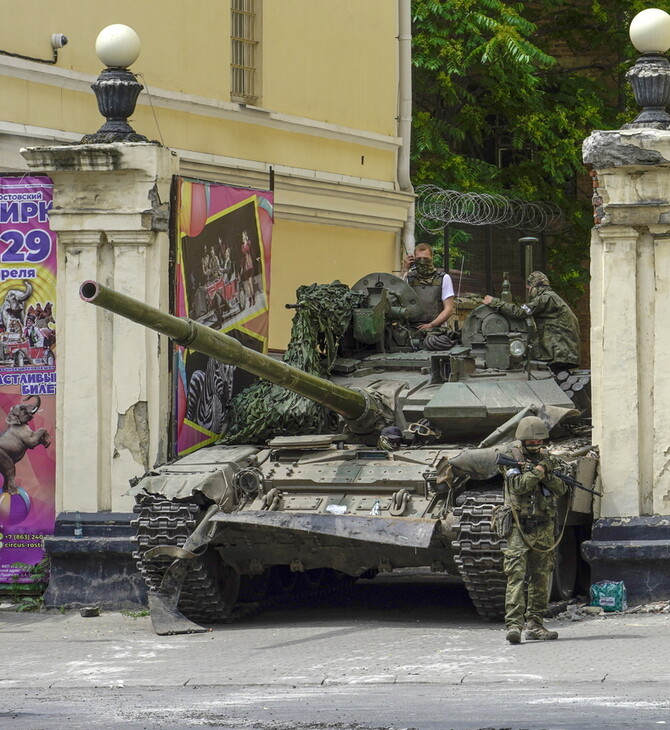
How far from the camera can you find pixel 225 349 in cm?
1322

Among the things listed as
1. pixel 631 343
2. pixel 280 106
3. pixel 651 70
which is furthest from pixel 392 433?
pixel 280 106

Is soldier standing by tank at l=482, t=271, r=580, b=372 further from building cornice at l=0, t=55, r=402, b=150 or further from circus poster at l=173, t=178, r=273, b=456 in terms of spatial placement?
building cornice at l=0, t=55, r=402, b=150

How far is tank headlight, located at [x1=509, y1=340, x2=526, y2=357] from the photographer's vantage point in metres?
15.0

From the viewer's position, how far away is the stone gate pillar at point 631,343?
14.1m

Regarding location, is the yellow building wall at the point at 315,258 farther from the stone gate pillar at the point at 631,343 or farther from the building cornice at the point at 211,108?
the stone gate pillar at the point at 631,343

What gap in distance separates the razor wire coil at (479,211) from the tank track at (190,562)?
7.65 metres

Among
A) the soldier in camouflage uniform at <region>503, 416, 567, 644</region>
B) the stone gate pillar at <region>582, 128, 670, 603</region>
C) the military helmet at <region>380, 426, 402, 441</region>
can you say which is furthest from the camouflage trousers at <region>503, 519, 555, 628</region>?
the military helmet at <region>380, 426, 402, 441</region>

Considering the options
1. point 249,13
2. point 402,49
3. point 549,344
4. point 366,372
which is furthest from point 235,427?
point 402,49

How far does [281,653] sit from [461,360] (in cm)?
346

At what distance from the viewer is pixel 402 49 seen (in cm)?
2302

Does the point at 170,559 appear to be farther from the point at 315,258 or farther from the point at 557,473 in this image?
the point at 315,258

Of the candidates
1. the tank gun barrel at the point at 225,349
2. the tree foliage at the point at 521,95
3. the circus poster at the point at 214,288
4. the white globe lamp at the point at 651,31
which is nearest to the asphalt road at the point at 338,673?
the tank gun barrel at the point at 225,349

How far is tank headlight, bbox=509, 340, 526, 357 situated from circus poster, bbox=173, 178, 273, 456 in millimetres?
2349

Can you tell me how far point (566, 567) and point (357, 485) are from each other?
194 centimetres
